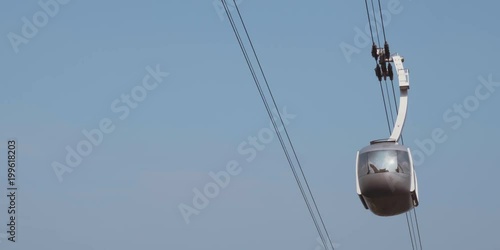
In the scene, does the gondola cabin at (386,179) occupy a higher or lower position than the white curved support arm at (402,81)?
lower

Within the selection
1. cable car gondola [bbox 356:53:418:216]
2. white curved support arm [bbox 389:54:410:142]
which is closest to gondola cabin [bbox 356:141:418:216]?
cable car gondola [bbox 356:53:418:216]

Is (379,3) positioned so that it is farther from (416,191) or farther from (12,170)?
(12,170)

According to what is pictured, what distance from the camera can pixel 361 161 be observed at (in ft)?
124

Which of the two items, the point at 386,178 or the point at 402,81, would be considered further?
the point at 402,81

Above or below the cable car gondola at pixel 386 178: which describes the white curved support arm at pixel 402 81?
above

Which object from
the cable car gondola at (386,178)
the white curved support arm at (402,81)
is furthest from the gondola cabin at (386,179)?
the white curved support arm at (402,81)

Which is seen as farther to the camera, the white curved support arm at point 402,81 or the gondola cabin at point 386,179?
the white curved support arm at point 402,81

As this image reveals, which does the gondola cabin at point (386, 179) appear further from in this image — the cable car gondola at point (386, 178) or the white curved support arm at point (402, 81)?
the white curved support arm at point (402, 81)

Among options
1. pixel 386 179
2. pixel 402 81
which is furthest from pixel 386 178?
pixel 402 81

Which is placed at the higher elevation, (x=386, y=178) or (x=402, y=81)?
(x=402, y=81)

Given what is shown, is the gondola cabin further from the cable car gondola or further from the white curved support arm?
the white curved support arm

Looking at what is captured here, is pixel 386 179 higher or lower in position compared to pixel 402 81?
lower

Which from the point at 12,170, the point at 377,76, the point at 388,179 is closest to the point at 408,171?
the point at 388,179

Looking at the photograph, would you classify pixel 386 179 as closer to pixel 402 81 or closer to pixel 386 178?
pixel 386 178
